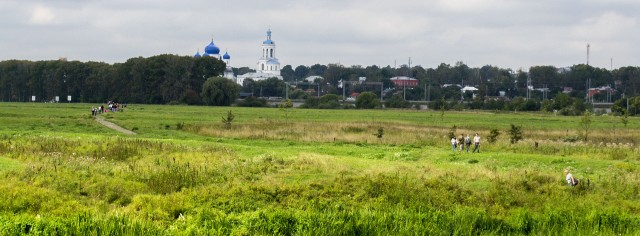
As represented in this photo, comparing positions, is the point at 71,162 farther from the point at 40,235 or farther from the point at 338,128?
the point at 338,128

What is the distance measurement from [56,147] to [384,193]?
1691 cm

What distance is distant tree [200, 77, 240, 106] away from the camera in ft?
402

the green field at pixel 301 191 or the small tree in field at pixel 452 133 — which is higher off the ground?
the small tree in field at pixel 452 133

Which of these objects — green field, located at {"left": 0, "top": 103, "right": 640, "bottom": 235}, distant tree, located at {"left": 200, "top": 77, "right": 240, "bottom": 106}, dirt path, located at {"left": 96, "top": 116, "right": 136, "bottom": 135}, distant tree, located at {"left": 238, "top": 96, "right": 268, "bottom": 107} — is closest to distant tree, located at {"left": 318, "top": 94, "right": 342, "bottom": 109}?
distant tree, located at {"left": 238, "top": 96, "right": 268, "bottom": 107}

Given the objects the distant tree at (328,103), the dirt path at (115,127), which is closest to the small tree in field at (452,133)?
the dirt path at (115,127)

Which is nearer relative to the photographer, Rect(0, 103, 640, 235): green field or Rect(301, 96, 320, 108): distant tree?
Rect(0, 103, 640, 235): green field

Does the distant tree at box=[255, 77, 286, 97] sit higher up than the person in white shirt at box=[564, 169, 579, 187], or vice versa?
the distant tree at box=[255, 77, 286, 97]

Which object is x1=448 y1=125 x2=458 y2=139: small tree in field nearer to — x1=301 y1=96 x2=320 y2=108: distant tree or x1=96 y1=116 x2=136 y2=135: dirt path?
x1=96 y1=116 x2=136 y2=135: dirt path

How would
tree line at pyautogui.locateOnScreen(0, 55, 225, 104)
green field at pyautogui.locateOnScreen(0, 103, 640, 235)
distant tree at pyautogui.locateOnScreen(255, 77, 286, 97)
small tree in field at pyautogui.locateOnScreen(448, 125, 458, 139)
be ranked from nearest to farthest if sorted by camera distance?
1. green field at pyautogui.locateOnScreen(0, 103, 640, 235)
2. small tree in field at pyautogui.locateOnScreen(448, 125, 458, 139)
3. tree line at pyautogui.locateOnScreen(0, 55, 225, 104)
4. distant tree at pyautogui.locateOnScreen(255, 77, 286, 97)

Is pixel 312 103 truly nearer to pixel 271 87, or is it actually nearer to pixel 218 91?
pixel 218 91

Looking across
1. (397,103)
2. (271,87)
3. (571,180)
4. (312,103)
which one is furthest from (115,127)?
(271,87)

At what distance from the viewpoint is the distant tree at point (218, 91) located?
123 metres

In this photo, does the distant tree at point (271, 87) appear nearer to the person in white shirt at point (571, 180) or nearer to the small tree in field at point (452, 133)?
the small tree in field at point (452, 133)

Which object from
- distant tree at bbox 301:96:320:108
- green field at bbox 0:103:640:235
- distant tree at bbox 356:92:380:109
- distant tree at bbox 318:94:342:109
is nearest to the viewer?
green field at bbox 0:103:640:235
